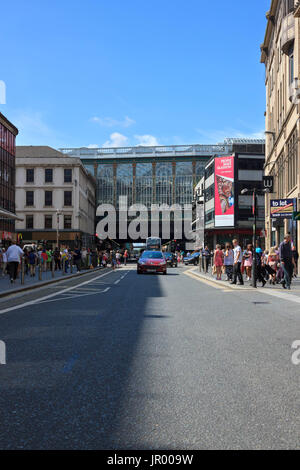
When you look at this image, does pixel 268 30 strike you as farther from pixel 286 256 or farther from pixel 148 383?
pixel 148 383

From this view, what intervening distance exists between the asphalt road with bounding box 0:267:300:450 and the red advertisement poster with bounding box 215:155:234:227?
63938mm

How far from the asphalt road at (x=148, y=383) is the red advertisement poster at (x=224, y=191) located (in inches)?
2517

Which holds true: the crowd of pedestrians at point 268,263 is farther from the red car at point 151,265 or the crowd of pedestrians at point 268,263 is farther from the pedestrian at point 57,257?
the pedestrian at point 57,257

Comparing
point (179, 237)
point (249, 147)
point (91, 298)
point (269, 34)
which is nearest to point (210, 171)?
point (249, 147)

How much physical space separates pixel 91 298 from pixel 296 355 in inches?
347

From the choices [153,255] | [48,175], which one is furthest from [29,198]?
[153,255]

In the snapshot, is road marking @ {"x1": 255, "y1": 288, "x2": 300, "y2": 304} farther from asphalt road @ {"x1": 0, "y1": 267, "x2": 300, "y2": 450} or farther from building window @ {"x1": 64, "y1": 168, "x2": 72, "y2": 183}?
building window @ {"x1": 64, "y1": 168, "x2": 72, "y2": 183}

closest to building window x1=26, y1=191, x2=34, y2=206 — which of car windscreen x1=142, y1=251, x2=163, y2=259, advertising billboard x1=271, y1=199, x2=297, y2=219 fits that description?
car windscreen x1=142, y1=251, x2=163, y2=259

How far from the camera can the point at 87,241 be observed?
84.2 m

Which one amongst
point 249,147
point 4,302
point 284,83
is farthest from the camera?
point 249,147

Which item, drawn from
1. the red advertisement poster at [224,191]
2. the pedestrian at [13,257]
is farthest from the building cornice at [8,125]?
the pedestrian at [13,257]

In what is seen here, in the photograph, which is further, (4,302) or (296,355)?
(4,302)

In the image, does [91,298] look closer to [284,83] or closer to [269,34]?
[284,83]

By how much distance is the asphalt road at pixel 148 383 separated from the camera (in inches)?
137
